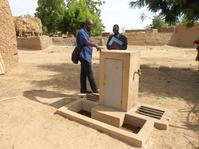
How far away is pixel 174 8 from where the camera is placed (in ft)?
26.7

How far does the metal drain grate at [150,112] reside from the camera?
4224mm

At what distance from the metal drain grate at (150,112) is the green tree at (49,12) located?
1165 inches

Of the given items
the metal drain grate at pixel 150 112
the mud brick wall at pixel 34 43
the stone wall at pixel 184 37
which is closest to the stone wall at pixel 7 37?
the metal drain grate at pixel 150 112

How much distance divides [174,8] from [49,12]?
94.6 feet

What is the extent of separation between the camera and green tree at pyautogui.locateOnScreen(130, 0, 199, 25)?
7.30 metres

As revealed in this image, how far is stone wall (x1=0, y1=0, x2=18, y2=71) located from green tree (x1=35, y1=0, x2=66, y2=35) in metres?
24.9

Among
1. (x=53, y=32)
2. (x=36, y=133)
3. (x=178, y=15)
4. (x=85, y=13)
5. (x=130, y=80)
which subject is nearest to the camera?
(x=36, y=133)

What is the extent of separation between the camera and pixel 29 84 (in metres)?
6.30

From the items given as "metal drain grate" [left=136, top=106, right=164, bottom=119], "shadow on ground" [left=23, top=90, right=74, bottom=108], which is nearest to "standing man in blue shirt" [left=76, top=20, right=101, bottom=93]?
"shadow on ground" [left=23, top=90, right=74, bottom=108]

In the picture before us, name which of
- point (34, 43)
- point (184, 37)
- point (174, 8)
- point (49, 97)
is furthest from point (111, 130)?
point (184, 37)

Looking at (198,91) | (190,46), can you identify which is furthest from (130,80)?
(190,46)

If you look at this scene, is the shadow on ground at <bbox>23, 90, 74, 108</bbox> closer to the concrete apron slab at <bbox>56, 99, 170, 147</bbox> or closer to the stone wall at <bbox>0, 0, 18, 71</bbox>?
the concrete apron slab at <bbox>56, 99, 170, 147</bbox>

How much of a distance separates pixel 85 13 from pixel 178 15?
2071 centimetres

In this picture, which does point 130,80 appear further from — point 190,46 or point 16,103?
point 190,46
